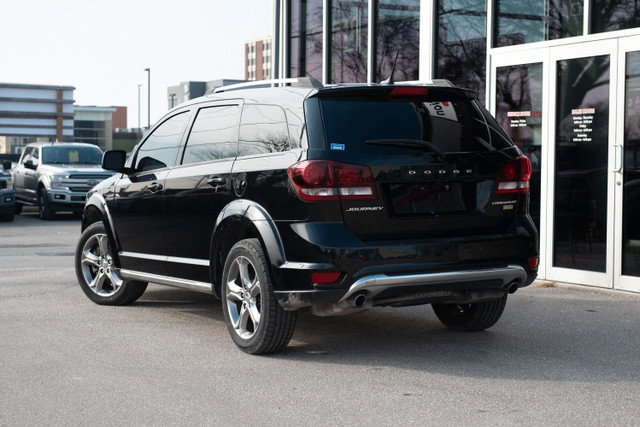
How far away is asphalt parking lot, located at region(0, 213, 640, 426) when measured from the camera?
204 inches

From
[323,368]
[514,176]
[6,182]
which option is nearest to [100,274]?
[323,368]

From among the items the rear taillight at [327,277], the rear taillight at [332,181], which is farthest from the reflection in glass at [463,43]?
the rear taillight at [327,277]

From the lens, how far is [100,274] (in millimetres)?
8961

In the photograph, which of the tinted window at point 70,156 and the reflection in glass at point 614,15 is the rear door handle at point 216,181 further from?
the tinted window at point 70,156

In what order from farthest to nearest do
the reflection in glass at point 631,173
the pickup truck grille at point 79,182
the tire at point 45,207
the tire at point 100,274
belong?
the tire at point 45,207, the pickup truck grille at point 79,182, the reflection in glass at point 631,173, the tire at point 100,274

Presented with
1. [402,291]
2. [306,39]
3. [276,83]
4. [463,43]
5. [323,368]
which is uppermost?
[306,39]

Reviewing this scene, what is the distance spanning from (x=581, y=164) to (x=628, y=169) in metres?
0.64

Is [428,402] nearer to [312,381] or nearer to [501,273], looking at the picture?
[312,381]

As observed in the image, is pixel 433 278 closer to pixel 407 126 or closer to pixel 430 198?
pixel 430 198

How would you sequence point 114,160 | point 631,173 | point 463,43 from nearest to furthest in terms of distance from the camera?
point 114,160
point 631,173
point 463,43

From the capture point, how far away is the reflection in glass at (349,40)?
15.1 m

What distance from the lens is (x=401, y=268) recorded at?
20.3 ft

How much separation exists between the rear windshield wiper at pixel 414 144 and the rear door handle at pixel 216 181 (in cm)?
121

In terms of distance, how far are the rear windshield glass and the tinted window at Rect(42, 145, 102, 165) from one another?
1774 centimetres
